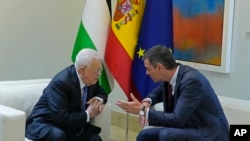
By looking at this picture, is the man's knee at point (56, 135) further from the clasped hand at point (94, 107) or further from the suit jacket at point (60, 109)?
the clasped hand at point (94, 107)

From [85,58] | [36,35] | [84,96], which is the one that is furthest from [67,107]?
[36,35]

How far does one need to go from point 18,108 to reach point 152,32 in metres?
1.39

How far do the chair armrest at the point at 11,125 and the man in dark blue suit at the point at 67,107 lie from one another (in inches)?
11.4

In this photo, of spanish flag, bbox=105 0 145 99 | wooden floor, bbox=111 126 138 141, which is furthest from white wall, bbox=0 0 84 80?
spanish flag, bbox=105 0 145 99

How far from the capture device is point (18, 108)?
3256mm

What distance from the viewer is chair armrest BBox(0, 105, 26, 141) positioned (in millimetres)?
2727

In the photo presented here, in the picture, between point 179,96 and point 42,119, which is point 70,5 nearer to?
point 42,119

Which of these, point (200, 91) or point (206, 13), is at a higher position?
point (206, 13)

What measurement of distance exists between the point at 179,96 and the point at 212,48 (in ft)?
4.66

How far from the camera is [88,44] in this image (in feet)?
13.1

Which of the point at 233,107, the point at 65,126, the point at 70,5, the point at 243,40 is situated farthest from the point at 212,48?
the point at 70,5

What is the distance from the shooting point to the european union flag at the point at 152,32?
12.8ft

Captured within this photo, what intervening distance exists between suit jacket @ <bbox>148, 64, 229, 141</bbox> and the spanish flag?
1.07 meters

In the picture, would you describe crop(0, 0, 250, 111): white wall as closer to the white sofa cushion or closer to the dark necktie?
the white sofa cushion
